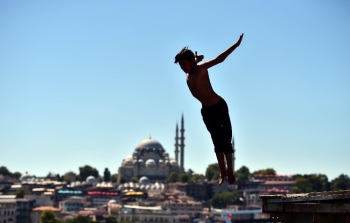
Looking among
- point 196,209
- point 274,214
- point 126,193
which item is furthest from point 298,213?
point 126,193

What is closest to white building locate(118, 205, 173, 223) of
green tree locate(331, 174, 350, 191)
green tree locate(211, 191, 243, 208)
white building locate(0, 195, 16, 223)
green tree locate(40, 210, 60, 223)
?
green tree locate(40, 210, 60, 223)

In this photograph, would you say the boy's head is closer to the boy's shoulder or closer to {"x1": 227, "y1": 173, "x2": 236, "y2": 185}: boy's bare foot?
the boy's shoulder

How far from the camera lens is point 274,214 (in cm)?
789

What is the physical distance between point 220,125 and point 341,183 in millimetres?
177209

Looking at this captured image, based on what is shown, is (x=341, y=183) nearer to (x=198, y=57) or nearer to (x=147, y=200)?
(x=147, y=200)

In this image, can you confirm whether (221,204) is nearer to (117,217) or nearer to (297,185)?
(297,185)

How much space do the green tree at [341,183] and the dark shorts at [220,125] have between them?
546ft

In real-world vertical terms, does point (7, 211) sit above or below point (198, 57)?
above

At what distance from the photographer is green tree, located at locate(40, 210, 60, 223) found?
419 feet

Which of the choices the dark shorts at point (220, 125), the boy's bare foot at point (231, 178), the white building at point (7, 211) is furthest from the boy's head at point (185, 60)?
the white building at point (7, 211)

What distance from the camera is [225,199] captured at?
17912 centimetres

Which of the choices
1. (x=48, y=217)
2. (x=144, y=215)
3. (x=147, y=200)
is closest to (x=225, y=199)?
(x=147, y=200)

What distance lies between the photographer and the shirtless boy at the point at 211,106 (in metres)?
7.69

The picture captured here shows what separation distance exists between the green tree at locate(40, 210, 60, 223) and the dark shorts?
396 ft
